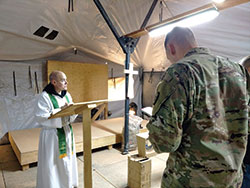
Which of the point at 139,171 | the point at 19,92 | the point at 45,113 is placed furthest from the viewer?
the point at 19,92

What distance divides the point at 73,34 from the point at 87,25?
366 millimetres

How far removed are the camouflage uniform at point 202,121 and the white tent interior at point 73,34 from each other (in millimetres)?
2123

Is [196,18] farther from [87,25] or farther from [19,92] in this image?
[19,92]

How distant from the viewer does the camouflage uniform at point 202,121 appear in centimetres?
89

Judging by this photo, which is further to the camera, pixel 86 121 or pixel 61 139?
pixel 61 139

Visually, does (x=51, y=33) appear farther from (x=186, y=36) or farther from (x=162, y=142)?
(x=162, y=142)

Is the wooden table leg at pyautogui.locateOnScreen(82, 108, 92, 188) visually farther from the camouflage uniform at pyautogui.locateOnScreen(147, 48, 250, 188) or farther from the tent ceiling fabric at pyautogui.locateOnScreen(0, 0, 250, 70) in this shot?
the tent ceiling fabric at pyautogui.locateOnScreen(0, 0, 250, 70)

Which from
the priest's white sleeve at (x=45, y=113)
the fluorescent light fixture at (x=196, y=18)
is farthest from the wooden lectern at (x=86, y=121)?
the fluorescent light fixture at (x=196, y=18)

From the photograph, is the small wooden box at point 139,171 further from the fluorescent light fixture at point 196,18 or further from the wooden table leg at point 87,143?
the fluorescent light fixture at point 196,18

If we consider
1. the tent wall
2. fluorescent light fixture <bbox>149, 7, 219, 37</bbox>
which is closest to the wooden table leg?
fluorescent light fixture <bbox>149, 7, 219, 37</bbox>

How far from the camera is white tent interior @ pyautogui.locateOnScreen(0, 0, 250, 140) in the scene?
9.18 ft

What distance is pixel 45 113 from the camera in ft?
6.78

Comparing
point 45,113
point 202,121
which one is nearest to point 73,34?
point 45,113

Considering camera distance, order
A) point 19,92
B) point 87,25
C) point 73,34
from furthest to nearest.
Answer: point 19,92 → point 73,34 → point 87,25
